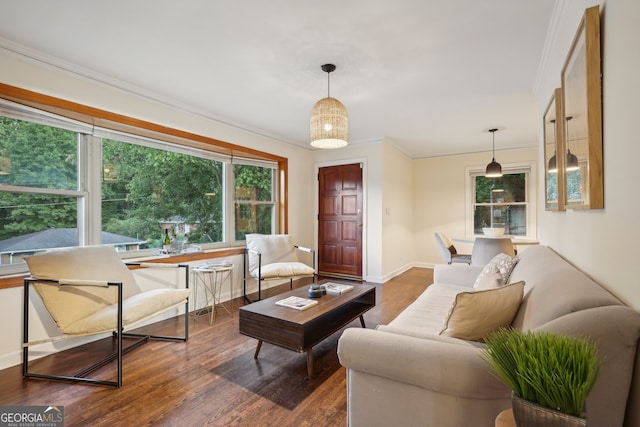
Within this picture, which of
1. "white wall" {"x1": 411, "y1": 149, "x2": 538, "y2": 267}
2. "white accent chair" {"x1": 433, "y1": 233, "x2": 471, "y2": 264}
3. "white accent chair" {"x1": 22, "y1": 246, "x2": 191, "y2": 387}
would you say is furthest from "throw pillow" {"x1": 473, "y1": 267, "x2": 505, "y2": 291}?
"white wall" {"x1": 411, "y1": 149, "x2": 538, "y2": 267}

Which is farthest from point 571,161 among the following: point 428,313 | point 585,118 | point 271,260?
point 271,260

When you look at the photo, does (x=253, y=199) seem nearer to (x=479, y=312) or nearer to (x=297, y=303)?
(x=297, y=303)

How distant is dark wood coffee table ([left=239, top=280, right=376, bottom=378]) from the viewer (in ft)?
6.77

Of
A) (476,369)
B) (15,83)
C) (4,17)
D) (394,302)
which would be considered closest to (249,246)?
(394,302)

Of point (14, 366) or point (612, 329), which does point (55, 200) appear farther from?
point (612, 329)

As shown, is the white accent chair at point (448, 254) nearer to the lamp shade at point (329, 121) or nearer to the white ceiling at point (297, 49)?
the white ceiling at point (297, 49)

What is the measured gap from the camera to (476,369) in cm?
108

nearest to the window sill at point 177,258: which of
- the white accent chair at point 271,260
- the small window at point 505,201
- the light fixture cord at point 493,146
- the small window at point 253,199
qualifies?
the white accent chair at point 271,260

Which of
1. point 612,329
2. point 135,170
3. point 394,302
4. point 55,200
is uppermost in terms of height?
point 135,170

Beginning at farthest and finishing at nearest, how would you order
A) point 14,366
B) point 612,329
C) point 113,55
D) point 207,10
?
point 113,55
point 14,366
point 207,10
point 612,329

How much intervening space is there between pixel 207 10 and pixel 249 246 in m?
2.86

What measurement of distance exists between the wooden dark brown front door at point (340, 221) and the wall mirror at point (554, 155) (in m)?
3.08

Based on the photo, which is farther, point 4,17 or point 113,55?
point 113,55

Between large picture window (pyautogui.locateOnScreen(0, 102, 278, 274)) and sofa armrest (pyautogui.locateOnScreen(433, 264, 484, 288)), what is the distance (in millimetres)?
2777
